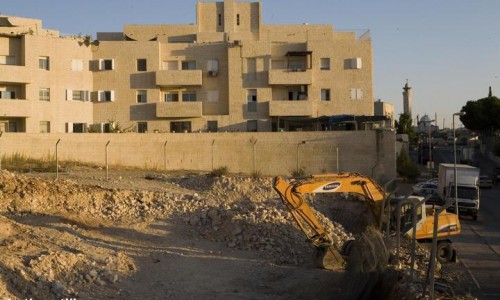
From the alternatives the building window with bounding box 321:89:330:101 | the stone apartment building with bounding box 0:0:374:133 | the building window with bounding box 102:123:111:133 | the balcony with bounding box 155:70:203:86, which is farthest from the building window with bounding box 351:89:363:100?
the building window with bounding box 102:123:111:133

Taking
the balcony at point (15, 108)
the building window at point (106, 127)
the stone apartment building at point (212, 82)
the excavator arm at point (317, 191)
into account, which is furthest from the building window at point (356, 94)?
the excavator arm at point (317, 191)

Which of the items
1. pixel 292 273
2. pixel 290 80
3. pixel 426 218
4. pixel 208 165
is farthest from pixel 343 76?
pixel 292 273

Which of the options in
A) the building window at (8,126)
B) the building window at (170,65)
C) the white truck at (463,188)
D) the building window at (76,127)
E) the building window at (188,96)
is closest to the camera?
the white truck at (463,188)

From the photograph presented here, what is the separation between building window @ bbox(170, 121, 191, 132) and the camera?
50.7 meters

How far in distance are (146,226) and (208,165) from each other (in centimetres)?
2174

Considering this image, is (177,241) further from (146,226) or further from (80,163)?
(80,163)

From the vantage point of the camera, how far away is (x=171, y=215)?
22.8 meters

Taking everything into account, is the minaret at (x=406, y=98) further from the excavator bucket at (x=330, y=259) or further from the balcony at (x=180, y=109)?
the excavator bucket at (x=330, y=259)

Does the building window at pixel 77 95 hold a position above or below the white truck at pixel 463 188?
above

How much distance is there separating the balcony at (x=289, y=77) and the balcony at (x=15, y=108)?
60.9 feet

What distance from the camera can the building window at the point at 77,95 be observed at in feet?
159

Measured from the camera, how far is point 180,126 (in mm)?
50844

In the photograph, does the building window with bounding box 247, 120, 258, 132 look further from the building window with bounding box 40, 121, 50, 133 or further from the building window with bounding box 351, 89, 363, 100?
the building window with bounding box 40, 121, 50, 133

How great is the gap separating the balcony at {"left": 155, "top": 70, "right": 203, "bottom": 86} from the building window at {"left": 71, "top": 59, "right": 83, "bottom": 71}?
593 cm
